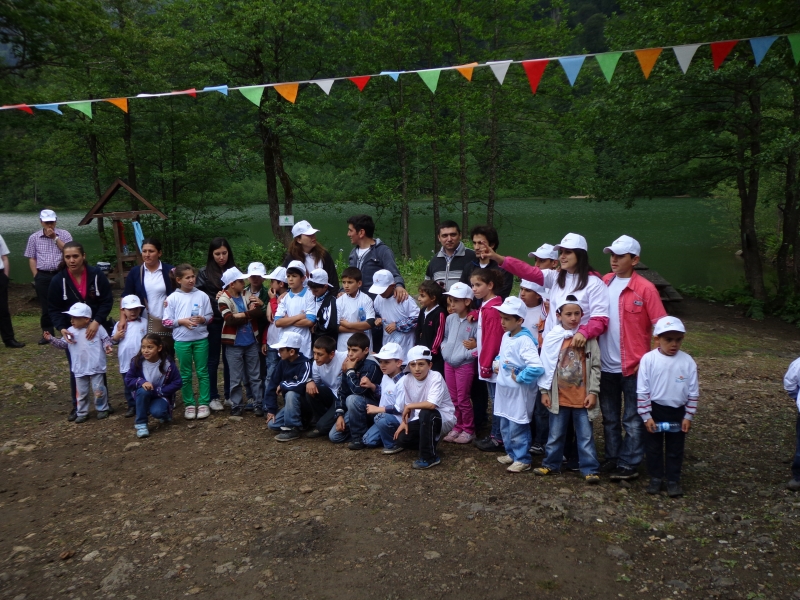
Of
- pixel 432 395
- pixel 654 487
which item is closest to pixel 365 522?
pixel 432 395

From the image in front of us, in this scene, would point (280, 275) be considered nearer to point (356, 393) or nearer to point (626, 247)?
point (356, 393)

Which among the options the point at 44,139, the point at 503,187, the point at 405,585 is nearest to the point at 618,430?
the point at 405,585

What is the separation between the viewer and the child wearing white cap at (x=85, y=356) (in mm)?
6129

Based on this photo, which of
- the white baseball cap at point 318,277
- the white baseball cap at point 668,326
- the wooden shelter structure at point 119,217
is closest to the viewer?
the white baseball cap at point 668,326

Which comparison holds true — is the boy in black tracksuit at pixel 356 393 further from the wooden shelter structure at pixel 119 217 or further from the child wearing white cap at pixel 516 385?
the wooden shelter structure at pixel 119 217

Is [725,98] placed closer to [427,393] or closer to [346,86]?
[346,86]

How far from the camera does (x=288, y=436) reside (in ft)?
18.4

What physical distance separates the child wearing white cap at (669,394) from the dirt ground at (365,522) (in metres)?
0.32

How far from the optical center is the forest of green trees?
14.6 meters

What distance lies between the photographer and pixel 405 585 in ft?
11.0

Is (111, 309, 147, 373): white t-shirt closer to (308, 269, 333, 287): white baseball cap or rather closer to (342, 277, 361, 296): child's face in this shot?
(308, 269, 333, 287): white baseball cap

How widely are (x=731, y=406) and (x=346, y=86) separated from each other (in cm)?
1644

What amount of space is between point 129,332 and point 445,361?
3.01 m

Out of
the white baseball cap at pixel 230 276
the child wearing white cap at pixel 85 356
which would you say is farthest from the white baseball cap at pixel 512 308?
the child wearing white cap at pixel 85 356
